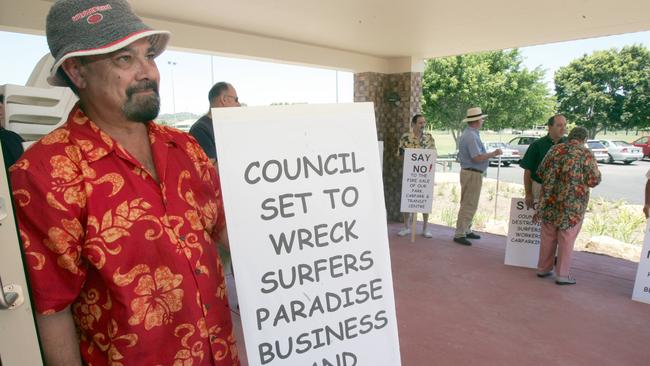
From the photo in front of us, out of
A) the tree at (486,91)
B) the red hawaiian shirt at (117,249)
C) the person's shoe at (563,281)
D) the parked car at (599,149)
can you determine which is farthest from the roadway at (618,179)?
the red hawaiian shirt at (117,249)

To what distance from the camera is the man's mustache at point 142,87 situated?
3.10ft

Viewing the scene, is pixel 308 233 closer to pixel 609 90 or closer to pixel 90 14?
pixel 90 14

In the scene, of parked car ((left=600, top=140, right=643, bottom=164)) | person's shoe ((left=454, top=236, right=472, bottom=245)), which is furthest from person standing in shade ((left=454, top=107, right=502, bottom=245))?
parked car ((left=600, top=140, right=643, bottom=164))

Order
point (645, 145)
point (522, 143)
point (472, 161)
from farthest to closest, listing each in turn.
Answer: point (645, 145) → point (522, 143) → point (472, 161)

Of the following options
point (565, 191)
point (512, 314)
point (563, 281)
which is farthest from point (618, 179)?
point (512, 314)

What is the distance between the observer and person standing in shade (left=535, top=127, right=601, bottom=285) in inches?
136

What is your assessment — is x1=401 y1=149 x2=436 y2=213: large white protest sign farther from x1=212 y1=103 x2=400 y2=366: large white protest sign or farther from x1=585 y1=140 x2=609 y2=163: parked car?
x1=585 y1=140 x2=609 y2=163: parked car

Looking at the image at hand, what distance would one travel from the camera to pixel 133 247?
88 cm

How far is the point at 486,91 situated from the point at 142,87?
58.8ft

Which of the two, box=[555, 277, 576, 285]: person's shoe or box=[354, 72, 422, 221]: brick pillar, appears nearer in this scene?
box=[555, 277, 576, 285]: person's shoe

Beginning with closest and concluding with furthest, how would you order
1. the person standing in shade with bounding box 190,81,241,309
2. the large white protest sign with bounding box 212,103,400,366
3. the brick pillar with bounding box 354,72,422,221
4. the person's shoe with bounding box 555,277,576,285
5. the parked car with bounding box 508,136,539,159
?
the large white protest sign with bounding box 212,103,400,366, the person standing in shade with bounding box 190,81,241,309, the person's shoe with bounding box 555,277,576,285, the brick pillar with bounding box 354,72,422,221, the parked car with bounding box 508,136,539,159

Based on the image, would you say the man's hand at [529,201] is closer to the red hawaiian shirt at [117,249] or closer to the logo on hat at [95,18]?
the red hawaiian shirt at [117,249]

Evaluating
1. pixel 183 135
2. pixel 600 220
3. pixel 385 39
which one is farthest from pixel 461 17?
pixel 600 220

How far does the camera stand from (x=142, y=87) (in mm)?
964
